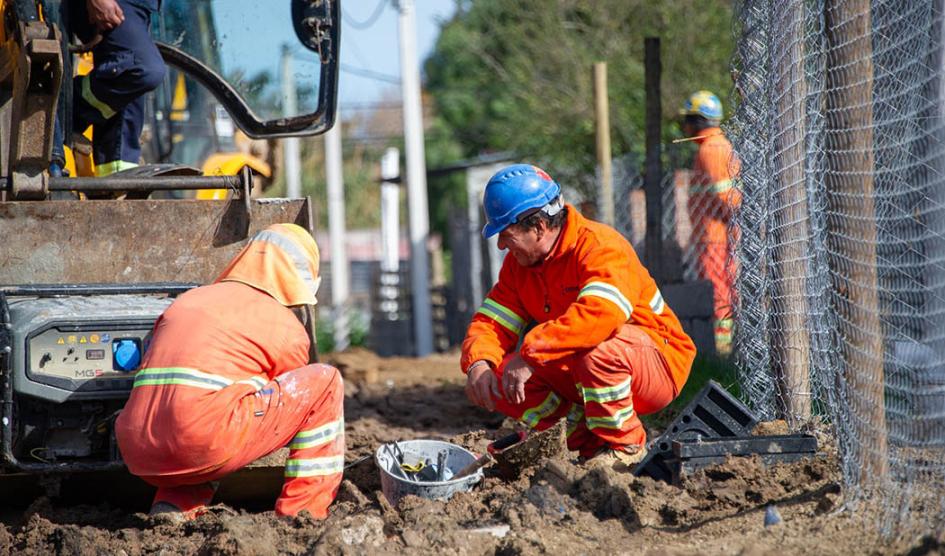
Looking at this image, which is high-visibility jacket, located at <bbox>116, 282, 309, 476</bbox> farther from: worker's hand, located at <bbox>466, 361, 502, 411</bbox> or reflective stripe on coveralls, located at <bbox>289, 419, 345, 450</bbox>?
worker's hand, located at <bbox>466, 361, 502, 411</bbox>

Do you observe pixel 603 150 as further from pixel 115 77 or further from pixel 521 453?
pixel 521 453

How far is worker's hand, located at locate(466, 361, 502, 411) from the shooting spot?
471 cm

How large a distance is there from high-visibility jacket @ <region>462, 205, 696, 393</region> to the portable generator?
55.7 inches

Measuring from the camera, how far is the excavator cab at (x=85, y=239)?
4316mm

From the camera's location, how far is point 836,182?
12.8ft

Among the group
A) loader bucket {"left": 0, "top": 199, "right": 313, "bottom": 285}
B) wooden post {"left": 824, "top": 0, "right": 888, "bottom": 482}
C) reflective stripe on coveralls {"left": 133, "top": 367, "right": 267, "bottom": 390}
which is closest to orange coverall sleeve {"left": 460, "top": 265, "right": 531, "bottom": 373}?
loader bucket {"left": 0, "top": 199, "right": 313, "bottom": 285}

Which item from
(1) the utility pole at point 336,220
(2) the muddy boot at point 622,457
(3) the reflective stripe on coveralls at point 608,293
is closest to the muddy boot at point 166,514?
(2) the muddy boot at point 622,457

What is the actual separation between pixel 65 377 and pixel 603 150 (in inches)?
207

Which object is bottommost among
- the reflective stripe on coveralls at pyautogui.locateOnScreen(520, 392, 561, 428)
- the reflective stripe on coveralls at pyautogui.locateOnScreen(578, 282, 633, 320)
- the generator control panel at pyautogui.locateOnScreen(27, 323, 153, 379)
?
the reflective stripe on coveralls at pyautogui.locateOnScreen(520, 392, 561, 428)

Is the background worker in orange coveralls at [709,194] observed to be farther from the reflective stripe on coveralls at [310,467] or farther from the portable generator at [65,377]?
the portable generator at [65,377]

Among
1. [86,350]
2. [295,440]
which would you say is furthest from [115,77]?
[295,440]

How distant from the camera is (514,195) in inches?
184

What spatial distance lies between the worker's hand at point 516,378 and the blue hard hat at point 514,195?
0.55 m

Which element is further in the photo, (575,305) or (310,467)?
(575,305)
